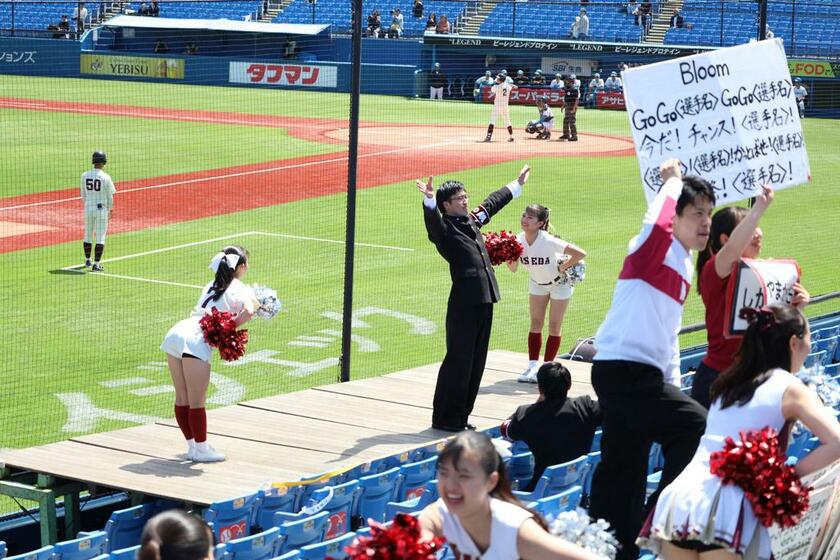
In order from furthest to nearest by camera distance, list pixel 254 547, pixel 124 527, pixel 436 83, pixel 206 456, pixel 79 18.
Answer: pixel 436 83, pixel 79 18, pixel 206 456, pixel 124 527, pixel 254 547

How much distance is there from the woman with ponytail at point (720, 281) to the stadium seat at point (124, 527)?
124 inches

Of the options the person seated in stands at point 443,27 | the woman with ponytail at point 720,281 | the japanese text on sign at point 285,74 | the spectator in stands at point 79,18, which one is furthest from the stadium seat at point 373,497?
the person seated in stands at point 443,27

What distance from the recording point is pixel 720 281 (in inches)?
230

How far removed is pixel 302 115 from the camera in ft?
115

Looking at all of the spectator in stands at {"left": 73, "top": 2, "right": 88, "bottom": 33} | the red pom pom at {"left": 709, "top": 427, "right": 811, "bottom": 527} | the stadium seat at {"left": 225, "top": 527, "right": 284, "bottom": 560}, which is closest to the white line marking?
the spectator in stands at {"left": 73, "top": 2, "right": 88, "bottom": 33}

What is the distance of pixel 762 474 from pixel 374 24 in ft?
128

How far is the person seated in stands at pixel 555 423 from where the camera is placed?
7.23 metres

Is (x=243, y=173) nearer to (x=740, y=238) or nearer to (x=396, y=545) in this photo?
(x=740, y=238)

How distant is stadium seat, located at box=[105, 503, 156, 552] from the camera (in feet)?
22.0

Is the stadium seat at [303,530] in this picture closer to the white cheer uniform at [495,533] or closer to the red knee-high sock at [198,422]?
the red knee-high sock at [198,422]

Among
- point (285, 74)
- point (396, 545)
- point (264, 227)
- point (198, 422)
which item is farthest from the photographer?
point (285, 74)

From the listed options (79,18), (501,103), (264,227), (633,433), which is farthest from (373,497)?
(501,103)

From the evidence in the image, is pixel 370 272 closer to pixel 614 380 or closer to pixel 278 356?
pixel 278 356

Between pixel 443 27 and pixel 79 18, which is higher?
pixel 443 27
